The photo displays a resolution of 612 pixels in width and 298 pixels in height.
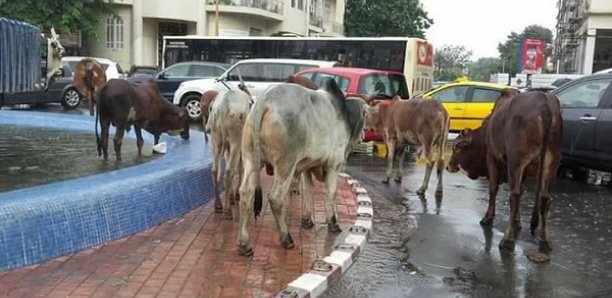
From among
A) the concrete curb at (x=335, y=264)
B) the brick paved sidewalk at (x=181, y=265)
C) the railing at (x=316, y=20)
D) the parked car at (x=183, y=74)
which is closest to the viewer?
the brick paved sidewalk at (x=181, y=265)

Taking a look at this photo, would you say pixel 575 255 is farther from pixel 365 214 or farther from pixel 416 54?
pixel 416 54

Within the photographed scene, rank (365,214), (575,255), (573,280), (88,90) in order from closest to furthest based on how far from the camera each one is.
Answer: (573,280), (575,255), (365,214), (88,90)

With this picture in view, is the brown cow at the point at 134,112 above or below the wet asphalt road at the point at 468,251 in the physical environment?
above

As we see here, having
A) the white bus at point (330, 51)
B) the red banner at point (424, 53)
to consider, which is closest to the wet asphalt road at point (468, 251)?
the white bus at point (330, 51)

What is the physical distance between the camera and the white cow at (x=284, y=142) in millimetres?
5699

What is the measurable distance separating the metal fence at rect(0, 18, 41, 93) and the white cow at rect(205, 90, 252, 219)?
3.13 metres

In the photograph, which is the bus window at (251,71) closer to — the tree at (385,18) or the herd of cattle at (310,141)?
the herd of cattle at (310,141)

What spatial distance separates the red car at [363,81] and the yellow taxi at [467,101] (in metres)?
2.42

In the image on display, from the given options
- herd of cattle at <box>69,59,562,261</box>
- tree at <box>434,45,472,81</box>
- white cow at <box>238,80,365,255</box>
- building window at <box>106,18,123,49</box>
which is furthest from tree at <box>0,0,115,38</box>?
tree at <box>434,45,472,81</box>

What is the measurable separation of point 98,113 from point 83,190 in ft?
10.4

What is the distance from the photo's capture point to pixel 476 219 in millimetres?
8156

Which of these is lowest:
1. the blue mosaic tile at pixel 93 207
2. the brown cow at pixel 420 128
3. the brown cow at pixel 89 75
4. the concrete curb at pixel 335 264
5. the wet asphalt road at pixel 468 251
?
the wet asphalt road at pixel 468 251

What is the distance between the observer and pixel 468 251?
666 centimetres

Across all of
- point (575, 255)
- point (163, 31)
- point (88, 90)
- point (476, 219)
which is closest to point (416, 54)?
point (88, 90)
